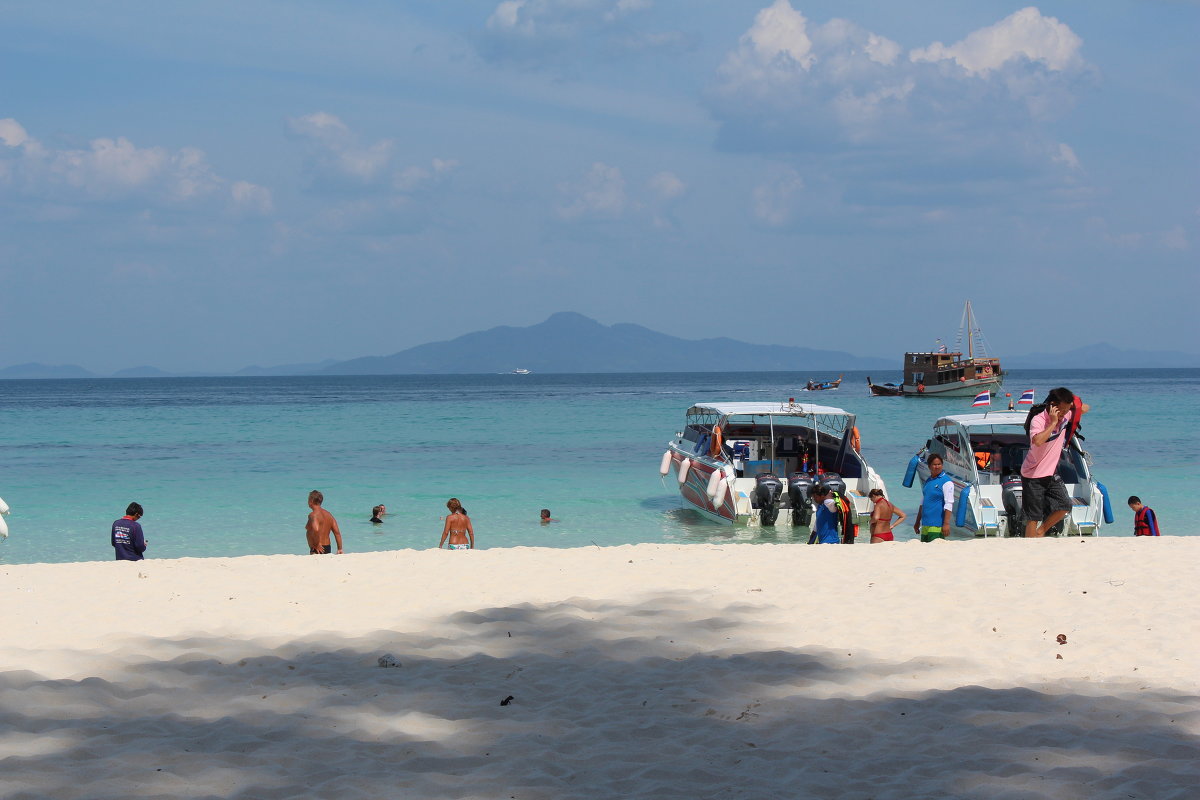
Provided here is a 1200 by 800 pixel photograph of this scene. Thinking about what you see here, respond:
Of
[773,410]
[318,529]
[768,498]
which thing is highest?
[773,410]

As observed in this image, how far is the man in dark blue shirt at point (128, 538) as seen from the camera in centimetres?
1183

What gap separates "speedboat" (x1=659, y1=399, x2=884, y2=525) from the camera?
54.4ft

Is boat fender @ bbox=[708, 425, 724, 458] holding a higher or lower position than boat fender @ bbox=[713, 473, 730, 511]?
higher

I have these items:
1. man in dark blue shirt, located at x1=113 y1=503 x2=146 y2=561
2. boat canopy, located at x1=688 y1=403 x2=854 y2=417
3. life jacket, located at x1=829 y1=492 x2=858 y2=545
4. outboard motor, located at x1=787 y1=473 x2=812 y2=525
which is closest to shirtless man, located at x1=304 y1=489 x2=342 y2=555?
man in dark blue shirt, located at x1=113 y1=503 x2=146 y2=561

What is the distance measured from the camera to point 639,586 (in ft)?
29.8

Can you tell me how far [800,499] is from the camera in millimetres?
16484

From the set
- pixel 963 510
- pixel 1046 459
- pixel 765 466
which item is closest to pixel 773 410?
pixel 765 466

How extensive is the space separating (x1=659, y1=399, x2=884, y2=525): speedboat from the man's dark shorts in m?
4.50

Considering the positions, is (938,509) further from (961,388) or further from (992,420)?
(961,388)

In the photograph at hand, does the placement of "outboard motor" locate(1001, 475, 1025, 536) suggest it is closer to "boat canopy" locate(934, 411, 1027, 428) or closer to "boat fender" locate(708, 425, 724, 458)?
"boat canopy" locate(934, 411, 1027, 428)

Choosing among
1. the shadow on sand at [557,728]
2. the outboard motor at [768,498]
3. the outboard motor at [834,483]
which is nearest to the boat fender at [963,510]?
the outboard motor at [834,483]

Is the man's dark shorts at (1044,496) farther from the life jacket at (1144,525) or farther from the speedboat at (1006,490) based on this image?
the life jacket at (1144,525)

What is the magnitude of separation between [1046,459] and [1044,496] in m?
0.51

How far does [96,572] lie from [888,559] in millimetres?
7985
